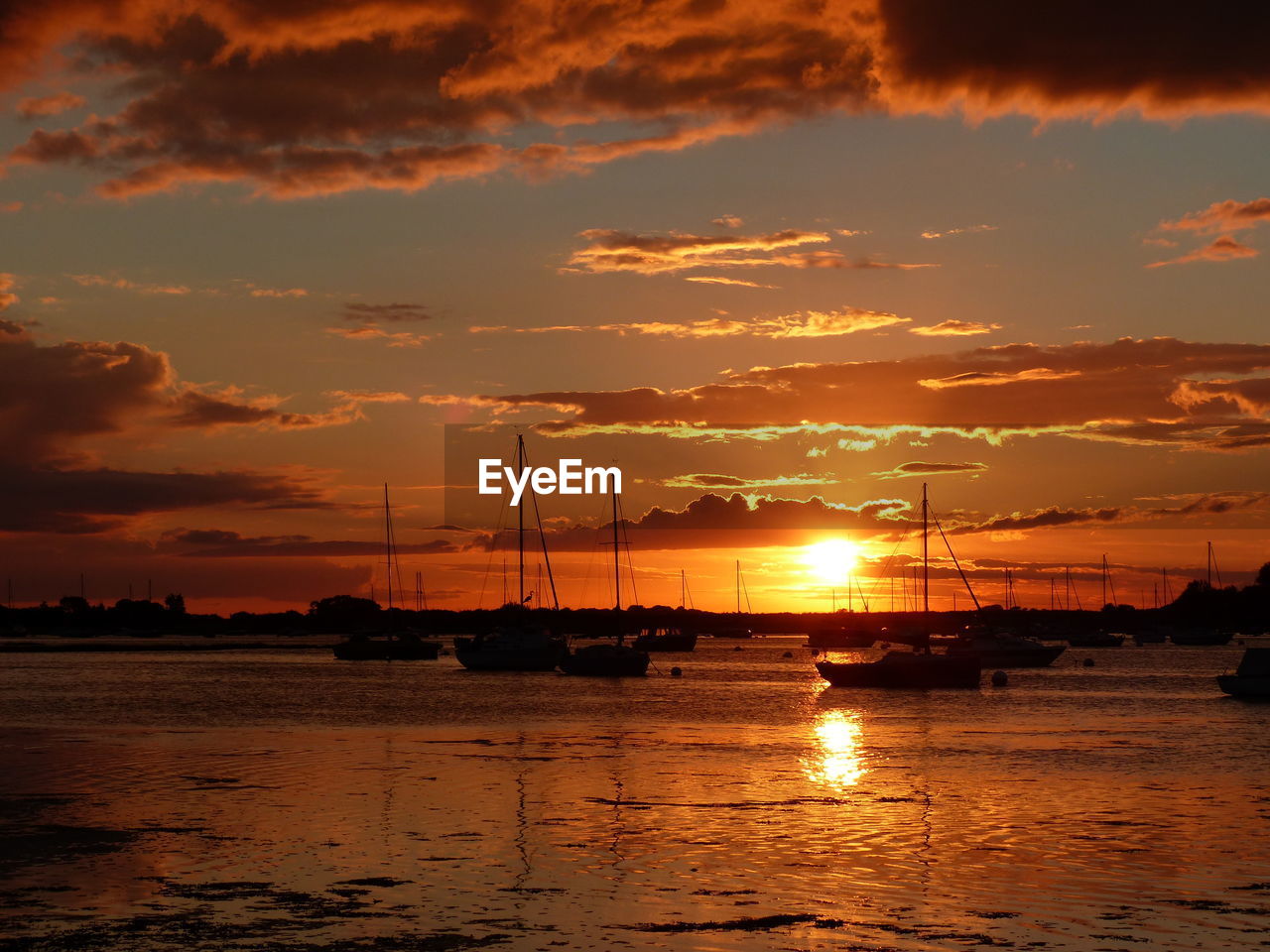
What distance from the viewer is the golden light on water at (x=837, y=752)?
45.1 m

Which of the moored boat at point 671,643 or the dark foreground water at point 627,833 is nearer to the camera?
the dark foreground water at point 627,833

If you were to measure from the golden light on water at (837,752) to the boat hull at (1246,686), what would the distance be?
28228 mm

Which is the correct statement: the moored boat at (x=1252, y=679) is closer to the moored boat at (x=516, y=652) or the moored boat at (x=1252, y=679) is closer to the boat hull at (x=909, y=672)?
the boat hull at (x=909, y=672)

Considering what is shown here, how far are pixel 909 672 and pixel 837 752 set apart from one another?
4437cm

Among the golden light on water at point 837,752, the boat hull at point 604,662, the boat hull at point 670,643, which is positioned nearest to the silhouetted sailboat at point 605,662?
the boat hull at point 604,662

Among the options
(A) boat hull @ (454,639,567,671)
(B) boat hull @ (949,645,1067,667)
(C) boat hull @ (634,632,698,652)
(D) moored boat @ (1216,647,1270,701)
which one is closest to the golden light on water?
(D) moored boat @ (1216,647,1270,701)

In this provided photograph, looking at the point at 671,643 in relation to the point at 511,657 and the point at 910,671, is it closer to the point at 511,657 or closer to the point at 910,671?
the point at 511,657

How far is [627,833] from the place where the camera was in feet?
103

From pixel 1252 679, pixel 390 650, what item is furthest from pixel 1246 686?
pixel 390 650

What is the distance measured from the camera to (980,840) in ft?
101

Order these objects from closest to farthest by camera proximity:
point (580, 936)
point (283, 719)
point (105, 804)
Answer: point (580, 936) < point (105, 804) < point (283, 719)

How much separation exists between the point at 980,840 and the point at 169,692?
3197 inches

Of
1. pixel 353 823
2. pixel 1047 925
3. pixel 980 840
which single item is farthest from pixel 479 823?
pixel 1047 925

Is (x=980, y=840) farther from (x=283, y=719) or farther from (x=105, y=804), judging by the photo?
(x=283, y=719)
